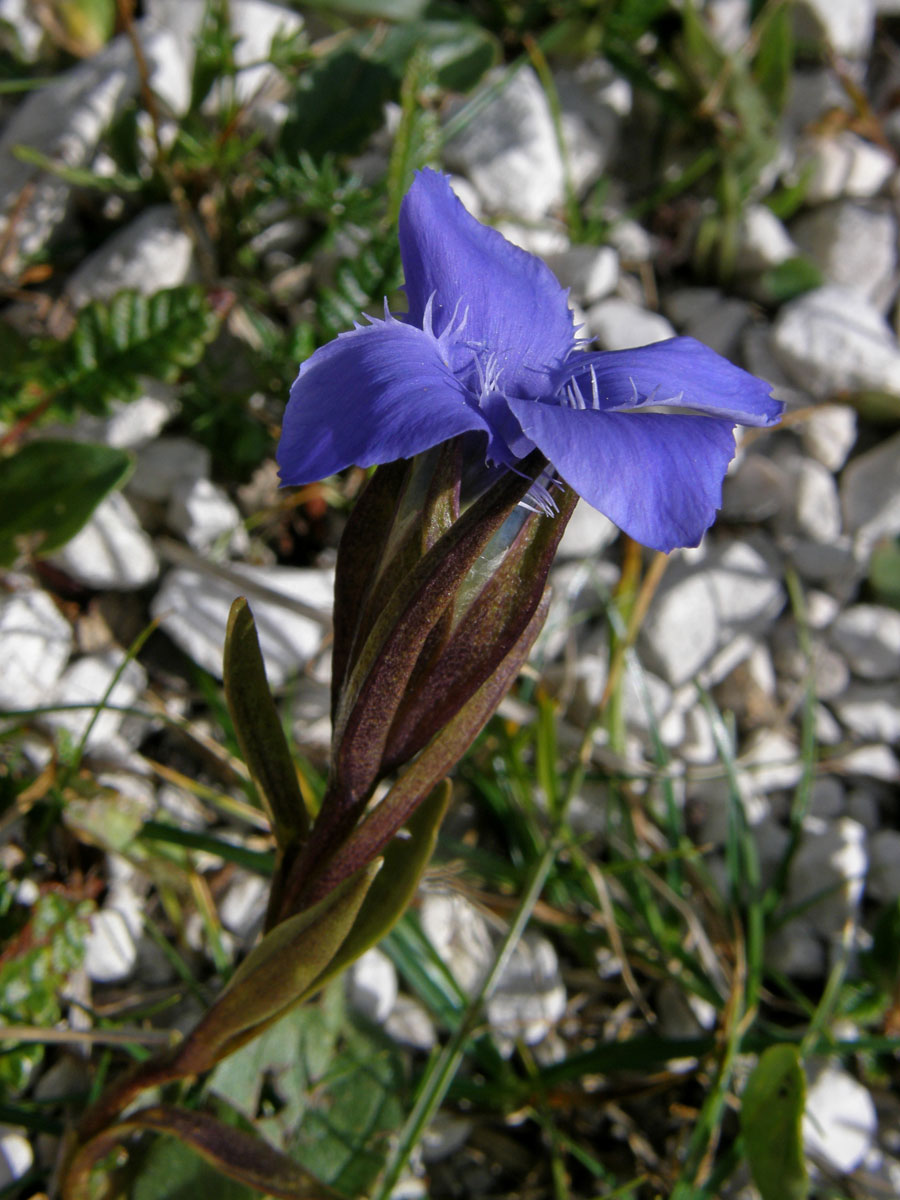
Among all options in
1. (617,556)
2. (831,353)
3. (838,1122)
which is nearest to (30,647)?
(617,556)

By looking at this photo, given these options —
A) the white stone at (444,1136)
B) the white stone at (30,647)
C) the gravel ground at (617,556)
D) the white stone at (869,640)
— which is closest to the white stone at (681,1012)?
the gravel ground at (617,556)

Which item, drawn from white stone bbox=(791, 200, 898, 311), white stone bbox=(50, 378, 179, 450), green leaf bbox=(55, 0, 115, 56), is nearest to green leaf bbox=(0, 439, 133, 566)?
white stone bbox=(50, 378, 179, 450)

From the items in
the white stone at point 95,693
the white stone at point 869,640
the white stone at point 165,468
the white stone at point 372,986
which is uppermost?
the white stone at point 165,468

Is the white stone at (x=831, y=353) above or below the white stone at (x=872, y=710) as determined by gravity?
above

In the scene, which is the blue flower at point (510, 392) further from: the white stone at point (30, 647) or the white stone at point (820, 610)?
the white stone at point (820, 610)

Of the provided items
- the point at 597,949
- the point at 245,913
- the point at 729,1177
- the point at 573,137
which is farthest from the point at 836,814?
the point at 573,137

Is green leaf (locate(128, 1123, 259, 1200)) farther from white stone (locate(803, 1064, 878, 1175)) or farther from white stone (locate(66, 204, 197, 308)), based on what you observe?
white stone (locate(66, 204, 197, 308))

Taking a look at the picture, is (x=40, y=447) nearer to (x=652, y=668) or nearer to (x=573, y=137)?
(x=652, y=668)
